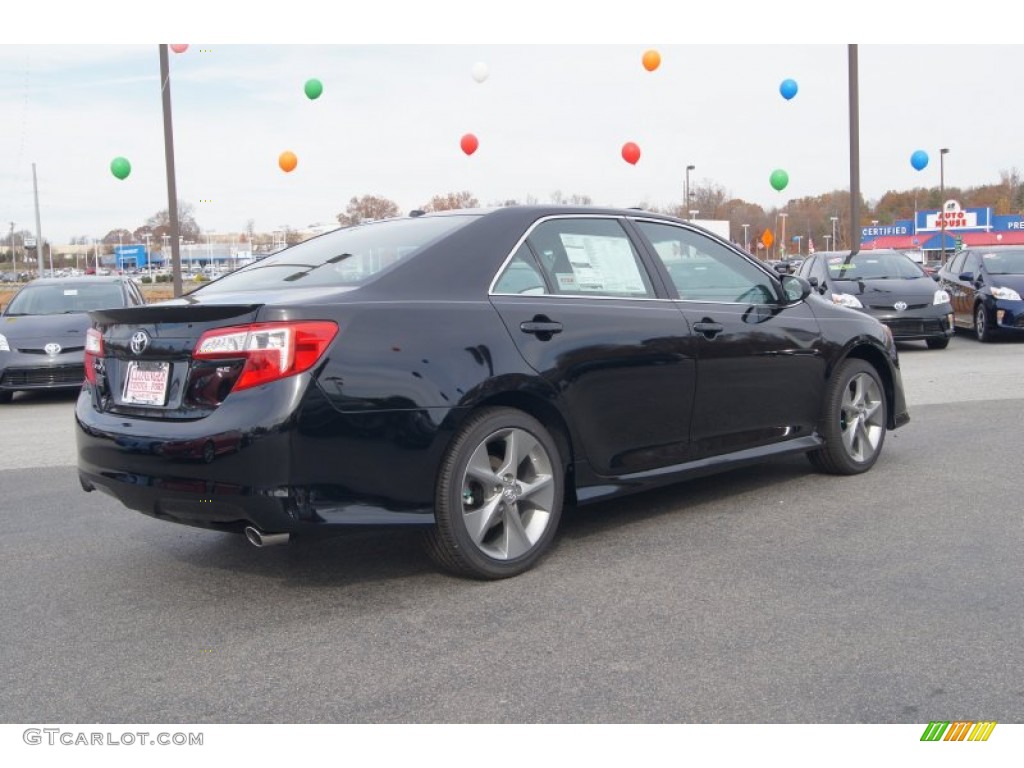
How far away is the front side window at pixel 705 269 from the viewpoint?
5.46 meters

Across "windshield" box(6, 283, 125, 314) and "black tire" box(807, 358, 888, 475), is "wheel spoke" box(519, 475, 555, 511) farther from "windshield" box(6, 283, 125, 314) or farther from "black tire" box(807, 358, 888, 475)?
"windshield" box(6, 283, 125, 314)

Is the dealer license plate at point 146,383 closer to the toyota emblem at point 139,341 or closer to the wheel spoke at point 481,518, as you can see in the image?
the toyota emblem at point 139,341

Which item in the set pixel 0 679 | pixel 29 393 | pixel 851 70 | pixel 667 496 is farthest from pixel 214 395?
pixel 851 70

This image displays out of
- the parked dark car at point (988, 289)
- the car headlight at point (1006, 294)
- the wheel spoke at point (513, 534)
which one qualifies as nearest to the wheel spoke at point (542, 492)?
the wheel spoke at point (513, 534)

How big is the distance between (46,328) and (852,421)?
9212 millimetres

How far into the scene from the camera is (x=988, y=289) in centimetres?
1614

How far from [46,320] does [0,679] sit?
9.57 m

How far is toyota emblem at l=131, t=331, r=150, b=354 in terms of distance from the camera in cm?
422

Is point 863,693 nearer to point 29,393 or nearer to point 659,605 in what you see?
point 659,605

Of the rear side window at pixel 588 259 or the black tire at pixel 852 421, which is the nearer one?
the rear side window at pixel 588 259

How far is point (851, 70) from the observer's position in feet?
68.8

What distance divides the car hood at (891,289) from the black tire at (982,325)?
1512 mm

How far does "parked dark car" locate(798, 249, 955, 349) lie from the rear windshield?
10.6m

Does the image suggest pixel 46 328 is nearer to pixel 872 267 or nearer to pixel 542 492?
pixel 542 492
